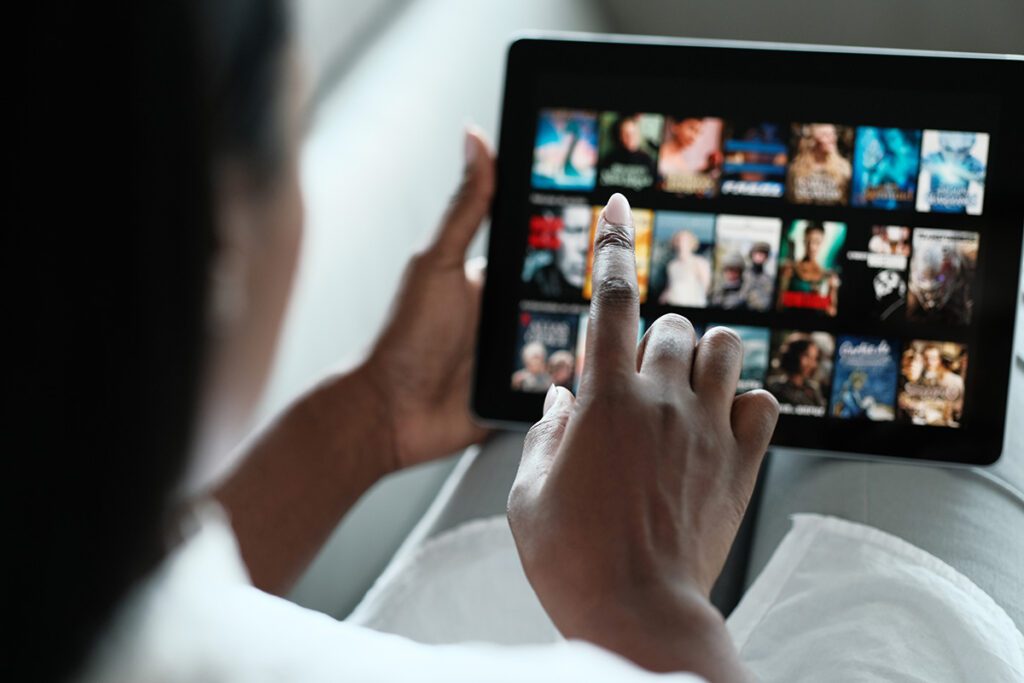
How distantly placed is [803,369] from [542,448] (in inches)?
10.7

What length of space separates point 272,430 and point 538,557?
435 mm

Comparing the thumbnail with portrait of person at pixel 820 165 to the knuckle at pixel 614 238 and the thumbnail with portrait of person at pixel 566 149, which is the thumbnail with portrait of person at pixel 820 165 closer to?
the thumbnail with portrait of person at pixel 566 149

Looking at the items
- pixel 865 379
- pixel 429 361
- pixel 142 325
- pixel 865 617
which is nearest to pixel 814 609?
pixel 865 617

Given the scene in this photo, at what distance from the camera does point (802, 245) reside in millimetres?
623

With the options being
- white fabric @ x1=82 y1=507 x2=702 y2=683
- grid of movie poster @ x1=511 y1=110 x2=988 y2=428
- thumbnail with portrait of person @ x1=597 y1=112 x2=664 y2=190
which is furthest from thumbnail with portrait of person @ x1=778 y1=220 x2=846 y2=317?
white fabric @ x1=82 y1=507 x2=702 y2=683

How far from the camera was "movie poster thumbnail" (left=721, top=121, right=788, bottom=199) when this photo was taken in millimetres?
630

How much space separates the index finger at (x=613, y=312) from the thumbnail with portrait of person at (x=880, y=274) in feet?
0.87

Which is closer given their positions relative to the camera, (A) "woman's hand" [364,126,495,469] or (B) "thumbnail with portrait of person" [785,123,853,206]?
(B) "thumbnail with portrait of person" [785,123,853,206]

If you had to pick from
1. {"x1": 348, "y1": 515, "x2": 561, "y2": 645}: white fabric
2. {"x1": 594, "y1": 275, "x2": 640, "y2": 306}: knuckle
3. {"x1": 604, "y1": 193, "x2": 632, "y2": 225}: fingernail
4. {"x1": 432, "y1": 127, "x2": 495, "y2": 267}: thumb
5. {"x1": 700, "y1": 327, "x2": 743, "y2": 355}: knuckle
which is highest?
{"x1": 432, "y1": 127, "x2": 495, "y2": 267}: thumb

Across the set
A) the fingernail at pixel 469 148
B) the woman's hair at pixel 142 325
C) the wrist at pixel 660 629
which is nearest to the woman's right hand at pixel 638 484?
the wrist at pixel 660 629

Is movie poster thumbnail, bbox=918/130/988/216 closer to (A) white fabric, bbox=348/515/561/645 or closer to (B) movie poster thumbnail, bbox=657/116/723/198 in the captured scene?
(B) movie poster thumbnail, bbox=657/116/723/198

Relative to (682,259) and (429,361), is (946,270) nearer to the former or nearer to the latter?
(682,259)

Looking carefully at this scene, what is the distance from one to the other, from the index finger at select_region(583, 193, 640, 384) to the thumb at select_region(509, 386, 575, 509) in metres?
0.03

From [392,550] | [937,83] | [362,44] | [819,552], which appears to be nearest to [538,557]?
[819,552]
